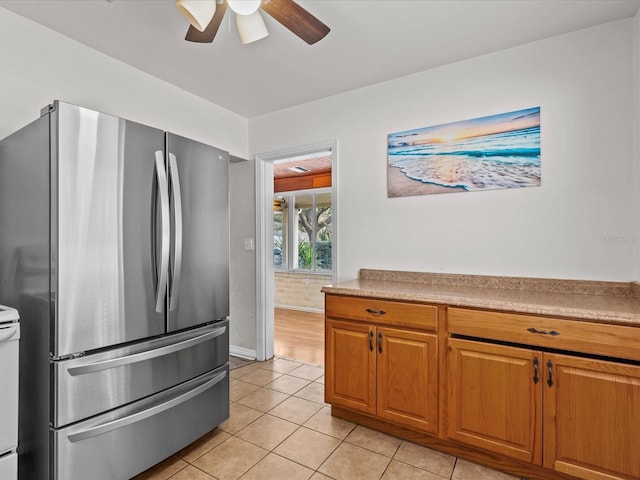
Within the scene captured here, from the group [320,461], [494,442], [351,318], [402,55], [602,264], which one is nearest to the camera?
[494,442]

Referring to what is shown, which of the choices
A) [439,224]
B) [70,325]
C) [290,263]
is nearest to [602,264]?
[439,224]

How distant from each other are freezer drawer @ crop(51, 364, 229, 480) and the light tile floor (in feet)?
0.44

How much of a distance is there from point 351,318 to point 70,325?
4.96ft

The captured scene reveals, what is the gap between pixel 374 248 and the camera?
284 cm

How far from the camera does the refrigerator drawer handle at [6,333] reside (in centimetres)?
131

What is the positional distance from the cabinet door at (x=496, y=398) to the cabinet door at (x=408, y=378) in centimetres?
10

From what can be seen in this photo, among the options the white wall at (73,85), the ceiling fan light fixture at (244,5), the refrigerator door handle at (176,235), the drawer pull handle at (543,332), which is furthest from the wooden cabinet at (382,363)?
the white wall at (73,85)

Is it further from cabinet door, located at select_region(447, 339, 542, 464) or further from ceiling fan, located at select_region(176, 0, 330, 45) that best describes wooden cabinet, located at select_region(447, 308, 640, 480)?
ceiling fan, located at select_region(176, 0, 330, 45)

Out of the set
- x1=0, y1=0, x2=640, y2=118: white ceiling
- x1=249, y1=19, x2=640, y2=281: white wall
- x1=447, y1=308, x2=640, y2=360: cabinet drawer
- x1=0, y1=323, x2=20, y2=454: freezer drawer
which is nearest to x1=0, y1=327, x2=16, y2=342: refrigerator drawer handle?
x1=0, y1=323, x2=20, y2=454: freezer drawer

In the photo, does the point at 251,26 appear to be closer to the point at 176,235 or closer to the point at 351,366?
the point at 176,235

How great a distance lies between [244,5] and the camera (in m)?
1.47

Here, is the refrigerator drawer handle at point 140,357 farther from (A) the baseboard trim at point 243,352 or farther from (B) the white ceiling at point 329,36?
(B) the white ceiling at point 329,36

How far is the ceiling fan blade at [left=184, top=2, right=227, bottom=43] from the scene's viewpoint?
1.59 m

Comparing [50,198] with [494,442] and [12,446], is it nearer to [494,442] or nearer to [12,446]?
[12,446]
